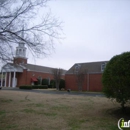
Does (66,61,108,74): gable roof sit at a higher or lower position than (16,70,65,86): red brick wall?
higher

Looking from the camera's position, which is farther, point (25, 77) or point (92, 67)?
point (25, 77)

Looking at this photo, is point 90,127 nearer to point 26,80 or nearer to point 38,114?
point 38,114

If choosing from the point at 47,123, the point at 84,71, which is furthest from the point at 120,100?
the point at 84,71

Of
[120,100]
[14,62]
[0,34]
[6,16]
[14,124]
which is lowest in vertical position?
[14,124]

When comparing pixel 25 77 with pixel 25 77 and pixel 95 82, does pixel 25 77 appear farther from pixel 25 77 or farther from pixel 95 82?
pixel 95 82

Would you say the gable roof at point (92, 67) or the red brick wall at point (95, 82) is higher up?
the gable roof at point (92, 67)

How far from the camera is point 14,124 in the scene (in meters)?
7.15

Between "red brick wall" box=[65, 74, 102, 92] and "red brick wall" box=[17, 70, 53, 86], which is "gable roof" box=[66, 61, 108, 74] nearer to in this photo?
"red brick wall" box=[65, 74, 102, 92]

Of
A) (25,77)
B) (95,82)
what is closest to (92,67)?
(95,82)

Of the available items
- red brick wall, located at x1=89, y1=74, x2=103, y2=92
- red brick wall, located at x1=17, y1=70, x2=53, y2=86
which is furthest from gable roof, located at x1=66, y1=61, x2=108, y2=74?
red brick wall, located at x1=17, y1=70, x2=53, y2=86

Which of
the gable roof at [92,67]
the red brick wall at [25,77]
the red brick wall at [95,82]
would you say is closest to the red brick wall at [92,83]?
the red brick wall at [95,82]

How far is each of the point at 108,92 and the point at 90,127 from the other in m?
2.50

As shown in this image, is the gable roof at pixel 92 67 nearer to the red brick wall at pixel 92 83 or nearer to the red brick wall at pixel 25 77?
the red brick wall at pixel 92 83

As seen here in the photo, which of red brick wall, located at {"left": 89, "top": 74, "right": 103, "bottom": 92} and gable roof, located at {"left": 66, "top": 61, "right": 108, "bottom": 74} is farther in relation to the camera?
gable roof, located at {"left": 66, "top": 61, "right": 108, "bottom": 74}
